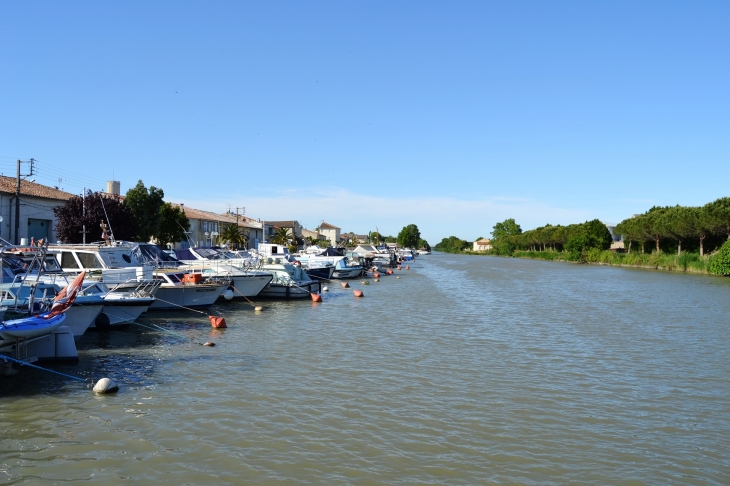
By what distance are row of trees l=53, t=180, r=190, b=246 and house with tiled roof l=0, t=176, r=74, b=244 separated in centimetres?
219

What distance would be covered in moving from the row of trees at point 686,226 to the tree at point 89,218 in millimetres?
60518

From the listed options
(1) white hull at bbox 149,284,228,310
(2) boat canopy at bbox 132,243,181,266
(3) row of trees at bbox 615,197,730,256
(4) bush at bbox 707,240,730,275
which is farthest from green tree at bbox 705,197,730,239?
(1) white hull at bbox 149,284,228,310

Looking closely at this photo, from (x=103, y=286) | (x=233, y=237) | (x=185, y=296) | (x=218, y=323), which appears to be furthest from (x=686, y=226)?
(x=103, y=286)

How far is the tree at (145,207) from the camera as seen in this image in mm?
49062

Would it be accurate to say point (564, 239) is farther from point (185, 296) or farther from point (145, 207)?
point (185, 296)

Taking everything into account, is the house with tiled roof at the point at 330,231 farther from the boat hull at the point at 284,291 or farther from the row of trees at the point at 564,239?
the boat hull at the point at 284,291

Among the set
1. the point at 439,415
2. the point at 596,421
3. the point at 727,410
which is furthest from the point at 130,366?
the point at 727,410

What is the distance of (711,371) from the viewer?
15.8 meters

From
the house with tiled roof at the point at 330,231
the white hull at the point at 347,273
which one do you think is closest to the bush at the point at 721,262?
the white hull at the point at 347,273

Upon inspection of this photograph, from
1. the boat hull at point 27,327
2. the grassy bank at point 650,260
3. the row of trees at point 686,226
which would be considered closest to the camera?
the boat hull at point 27,327

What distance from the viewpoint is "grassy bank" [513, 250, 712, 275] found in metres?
65.6

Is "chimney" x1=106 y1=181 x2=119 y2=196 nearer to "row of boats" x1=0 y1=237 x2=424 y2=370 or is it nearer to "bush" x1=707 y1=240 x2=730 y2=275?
"row of boats" x1=0 y1=237 x2=424 y2=370

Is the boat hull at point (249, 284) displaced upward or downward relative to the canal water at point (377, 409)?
upward

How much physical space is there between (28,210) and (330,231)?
129m
